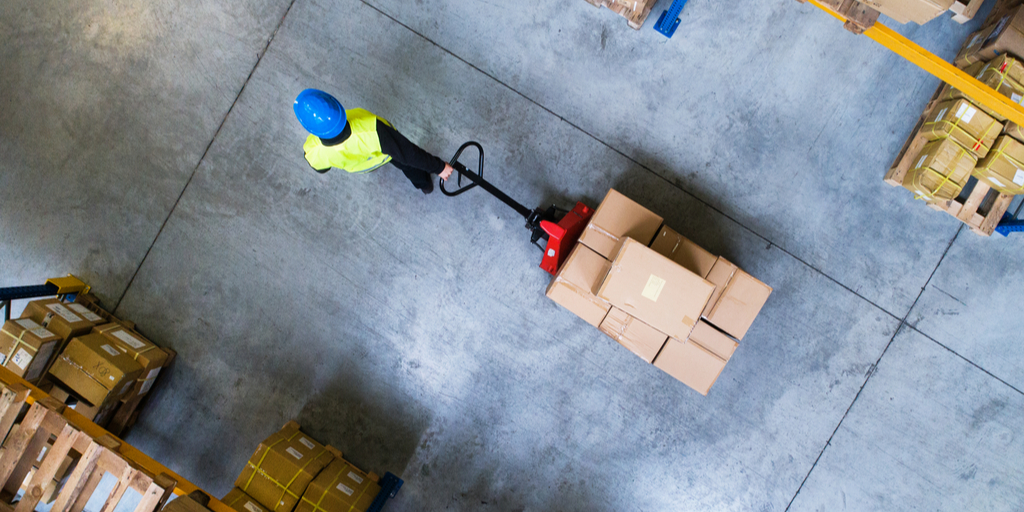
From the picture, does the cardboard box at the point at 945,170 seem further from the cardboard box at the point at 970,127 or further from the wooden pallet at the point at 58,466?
the wooden pallet at the point at 58,466

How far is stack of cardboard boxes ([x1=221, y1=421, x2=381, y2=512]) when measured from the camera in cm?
374

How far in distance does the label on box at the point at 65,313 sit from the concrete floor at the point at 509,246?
1.38ft

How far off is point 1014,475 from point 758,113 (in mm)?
3901

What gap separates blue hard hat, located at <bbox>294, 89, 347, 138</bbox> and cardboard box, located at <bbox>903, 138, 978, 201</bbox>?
444 centimetres

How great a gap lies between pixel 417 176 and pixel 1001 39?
4.70 metres

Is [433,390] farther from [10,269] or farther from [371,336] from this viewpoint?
[10,269]

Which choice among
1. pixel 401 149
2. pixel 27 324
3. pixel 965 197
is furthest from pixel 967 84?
pixel 27 324

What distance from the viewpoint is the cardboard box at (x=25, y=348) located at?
3.70m

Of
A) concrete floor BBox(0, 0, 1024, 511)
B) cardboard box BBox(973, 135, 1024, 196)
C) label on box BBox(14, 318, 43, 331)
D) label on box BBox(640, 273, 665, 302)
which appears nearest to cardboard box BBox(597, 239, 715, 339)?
label on box BBox(640, 273, 665, 302)

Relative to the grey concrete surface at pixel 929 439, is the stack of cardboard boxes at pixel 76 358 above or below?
below

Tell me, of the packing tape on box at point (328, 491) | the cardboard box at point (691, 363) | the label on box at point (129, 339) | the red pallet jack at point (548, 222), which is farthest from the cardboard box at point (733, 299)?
the label on box at point (129, 339)

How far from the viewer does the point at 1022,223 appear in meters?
4.01

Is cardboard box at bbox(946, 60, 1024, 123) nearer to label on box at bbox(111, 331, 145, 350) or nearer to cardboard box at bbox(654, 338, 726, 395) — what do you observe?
cardboard box at bbox(654, 338, 726, 395)

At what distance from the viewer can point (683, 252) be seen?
3.77 metres
